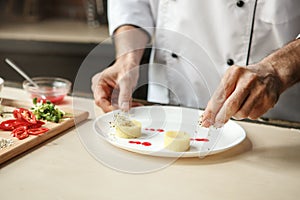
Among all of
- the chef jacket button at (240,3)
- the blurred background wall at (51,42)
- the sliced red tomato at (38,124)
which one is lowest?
the blurred background wall at (51,42)

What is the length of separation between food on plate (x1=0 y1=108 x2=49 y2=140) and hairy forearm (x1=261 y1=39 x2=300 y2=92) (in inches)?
18.4

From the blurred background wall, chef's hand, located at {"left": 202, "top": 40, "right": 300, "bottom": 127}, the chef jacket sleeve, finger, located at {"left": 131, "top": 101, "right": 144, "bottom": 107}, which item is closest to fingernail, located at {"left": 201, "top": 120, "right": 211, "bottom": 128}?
chef's hand, located at {"left": 202, "top": 40, "right": 300, "bottom": 127}

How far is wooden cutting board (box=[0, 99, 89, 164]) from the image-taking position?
0.79m

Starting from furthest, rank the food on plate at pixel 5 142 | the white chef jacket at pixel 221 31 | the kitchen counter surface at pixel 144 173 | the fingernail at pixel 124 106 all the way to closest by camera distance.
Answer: the white chef jacket at pixel 221 31
the fingernail at pixel 124 106
the food on plate at pixel 5 142
the kitchen counter surface at pixel 144 173

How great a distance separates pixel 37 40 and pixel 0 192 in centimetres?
146

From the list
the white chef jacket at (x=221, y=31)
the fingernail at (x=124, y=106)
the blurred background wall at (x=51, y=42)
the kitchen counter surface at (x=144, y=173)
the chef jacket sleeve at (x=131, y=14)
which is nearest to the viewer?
the kitchen counter surface at (x=144, y=173)

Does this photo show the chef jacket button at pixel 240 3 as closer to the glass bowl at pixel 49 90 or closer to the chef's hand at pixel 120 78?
the chef's hand at pixel 120 78

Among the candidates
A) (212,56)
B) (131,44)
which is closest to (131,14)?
(131,44)

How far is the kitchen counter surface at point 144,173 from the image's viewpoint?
69cm

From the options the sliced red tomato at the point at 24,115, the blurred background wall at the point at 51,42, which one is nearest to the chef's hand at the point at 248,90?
the sliced red tomato at the point at 24,115

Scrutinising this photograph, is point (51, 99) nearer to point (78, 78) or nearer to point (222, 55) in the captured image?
point (78, 78)

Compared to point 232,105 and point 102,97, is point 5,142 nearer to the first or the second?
point 102,97

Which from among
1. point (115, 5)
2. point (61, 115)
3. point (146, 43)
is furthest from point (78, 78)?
point (115, 5)

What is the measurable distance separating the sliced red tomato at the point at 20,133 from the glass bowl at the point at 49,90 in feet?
0.64
